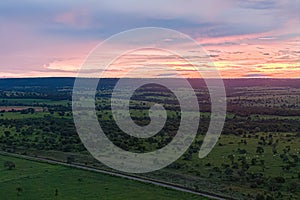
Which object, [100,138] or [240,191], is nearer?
[240,191]

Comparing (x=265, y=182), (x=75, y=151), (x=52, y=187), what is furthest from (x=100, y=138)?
(x=265, y=182)

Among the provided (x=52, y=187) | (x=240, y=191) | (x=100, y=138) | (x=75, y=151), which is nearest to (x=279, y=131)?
(x=100, y=138)

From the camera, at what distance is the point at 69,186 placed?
3788 centimetres

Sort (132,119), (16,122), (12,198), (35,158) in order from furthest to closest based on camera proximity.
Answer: (132,119) < (16,122) < (35,158) < (12,198)

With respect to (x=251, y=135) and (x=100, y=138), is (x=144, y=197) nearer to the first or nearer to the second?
(x=100, y=138)

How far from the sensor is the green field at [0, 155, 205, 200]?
34812 mm

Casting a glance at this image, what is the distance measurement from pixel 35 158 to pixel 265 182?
25457 mm

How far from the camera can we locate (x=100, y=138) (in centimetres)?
6444

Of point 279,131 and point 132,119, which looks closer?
point 279,131

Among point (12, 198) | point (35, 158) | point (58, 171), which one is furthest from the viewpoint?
point (35, 158)

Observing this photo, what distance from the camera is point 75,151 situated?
54.7 m

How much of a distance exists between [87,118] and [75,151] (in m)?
35.8

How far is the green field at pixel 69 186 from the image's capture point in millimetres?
34812

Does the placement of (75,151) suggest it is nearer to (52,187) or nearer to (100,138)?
(100,138)
